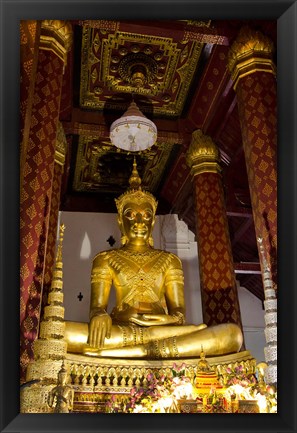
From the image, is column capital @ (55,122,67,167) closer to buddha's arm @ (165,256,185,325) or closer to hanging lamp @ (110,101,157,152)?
hanging lamp @ (110,101,157,152)

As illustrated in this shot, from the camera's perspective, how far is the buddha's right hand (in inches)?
132

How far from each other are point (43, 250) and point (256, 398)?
1712mm

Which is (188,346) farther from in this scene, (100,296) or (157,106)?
A: (157,106)

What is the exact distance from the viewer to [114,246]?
727 centimetres

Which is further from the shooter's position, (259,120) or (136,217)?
(136,217)

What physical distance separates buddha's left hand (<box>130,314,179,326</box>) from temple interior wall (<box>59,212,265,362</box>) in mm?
3110

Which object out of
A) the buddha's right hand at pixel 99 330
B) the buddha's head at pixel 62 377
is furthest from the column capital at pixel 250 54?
the buddha's head at pixel 62 377

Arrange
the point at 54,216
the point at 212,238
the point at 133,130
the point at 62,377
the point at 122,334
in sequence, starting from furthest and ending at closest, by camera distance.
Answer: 1. the point at 212,238
2. the point at 54,216
3. the point at 133,130
4. the point at 122,334
5. the point at 62,377

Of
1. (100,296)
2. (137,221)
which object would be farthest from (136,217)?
(100,296)

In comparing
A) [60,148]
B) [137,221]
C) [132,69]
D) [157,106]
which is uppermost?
[132,69]

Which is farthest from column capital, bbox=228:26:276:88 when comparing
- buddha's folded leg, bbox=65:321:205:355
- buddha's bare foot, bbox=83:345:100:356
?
buddha's bare foot, bbox=83:345:100:356

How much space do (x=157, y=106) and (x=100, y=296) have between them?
2472 mm

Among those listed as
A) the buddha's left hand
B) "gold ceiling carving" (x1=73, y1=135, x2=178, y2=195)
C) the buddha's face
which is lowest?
the buddha's left hand
